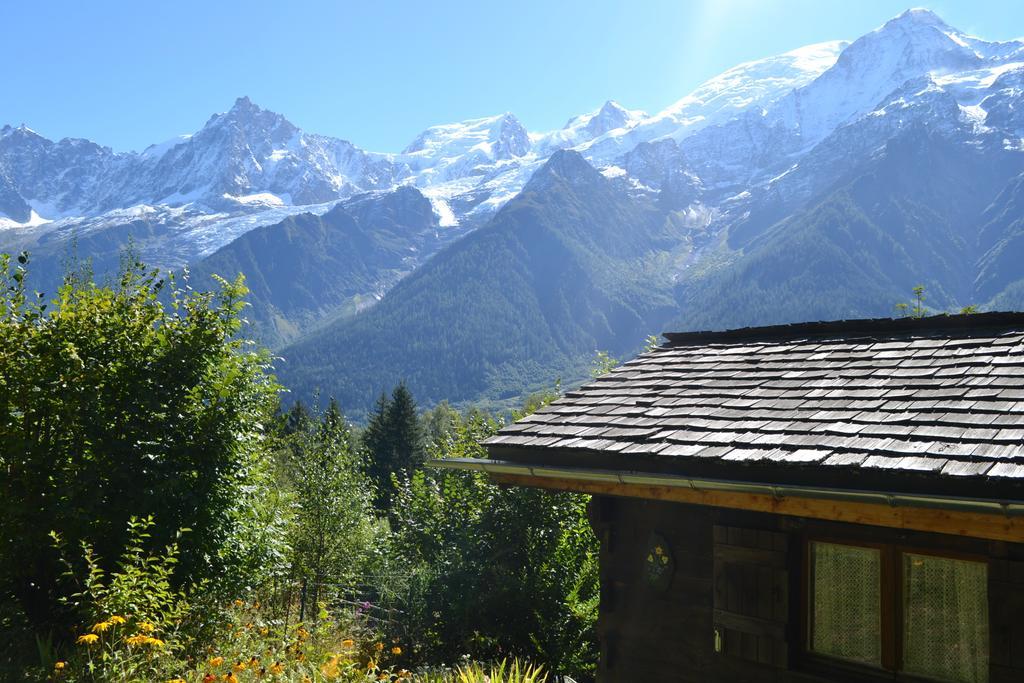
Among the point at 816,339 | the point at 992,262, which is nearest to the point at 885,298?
the point at 992,262

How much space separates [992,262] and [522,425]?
208776 mm

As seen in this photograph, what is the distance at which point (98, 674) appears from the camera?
22.0ft

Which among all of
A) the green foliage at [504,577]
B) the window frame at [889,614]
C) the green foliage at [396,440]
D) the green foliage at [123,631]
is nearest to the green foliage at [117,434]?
the green foliage at [123,631]

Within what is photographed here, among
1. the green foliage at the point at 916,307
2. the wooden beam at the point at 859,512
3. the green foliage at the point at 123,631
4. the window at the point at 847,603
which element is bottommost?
the green foliage at the point at 123,631

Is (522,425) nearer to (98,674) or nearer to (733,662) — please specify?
(733,662)

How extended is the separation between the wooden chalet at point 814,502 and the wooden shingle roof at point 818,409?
2 centimetres

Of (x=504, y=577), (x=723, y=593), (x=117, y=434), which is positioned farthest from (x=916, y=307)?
(x=117, y=434)

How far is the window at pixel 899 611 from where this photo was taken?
16.3 ft

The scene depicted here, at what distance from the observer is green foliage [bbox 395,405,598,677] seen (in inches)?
387

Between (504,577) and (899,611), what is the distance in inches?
220

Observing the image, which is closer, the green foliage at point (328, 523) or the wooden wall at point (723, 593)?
the wooden wall at point (723, 593)

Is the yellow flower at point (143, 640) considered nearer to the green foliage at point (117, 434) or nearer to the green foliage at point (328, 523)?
the green foliage at point (117, 434)

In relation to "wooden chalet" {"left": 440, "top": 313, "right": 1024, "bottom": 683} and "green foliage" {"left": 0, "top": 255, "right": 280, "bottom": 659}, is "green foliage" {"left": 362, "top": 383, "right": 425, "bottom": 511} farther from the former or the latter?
"wooden chalet" {"left": 440, "top": 313, "right": 1024, "bottom": 683}

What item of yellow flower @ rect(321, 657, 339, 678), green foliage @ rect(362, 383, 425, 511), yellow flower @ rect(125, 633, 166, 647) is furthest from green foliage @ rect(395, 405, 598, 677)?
green foliage @ rect(362, 383, 425, 511)
